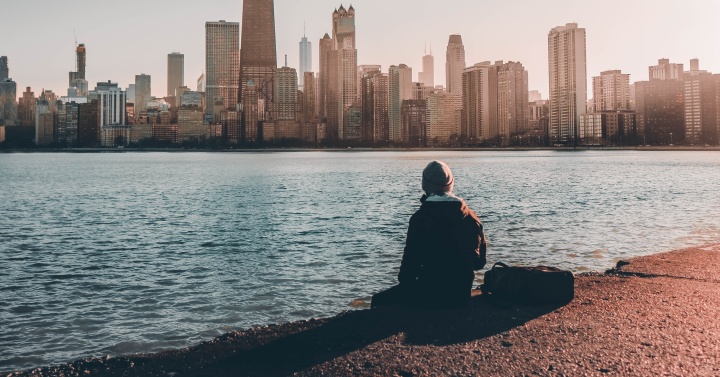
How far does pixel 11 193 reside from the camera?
60344 millimetres

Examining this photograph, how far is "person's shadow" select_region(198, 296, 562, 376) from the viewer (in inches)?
290

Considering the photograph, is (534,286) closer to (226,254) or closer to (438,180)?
(438,180)

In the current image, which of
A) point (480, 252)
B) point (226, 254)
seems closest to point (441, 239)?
point (480, 252)

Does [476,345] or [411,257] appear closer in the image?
[476,345]

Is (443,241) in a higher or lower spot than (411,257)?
higher

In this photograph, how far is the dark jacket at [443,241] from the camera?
8289 mm

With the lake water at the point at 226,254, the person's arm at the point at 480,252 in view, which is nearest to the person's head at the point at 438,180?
the person's arm at the point at 480,252

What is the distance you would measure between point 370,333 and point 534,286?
8.88 feet

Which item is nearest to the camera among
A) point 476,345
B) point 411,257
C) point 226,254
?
point 476,345

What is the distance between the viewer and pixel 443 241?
832 centimetres

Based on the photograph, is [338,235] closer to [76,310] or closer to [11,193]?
[76,310]

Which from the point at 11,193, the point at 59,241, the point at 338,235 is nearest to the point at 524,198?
the point at 338,235

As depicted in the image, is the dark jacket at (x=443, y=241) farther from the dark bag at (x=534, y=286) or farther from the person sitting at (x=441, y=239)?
the dark bag at (x=534, y=286)

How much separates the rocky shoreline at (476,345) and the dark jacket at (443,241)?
0.67m
